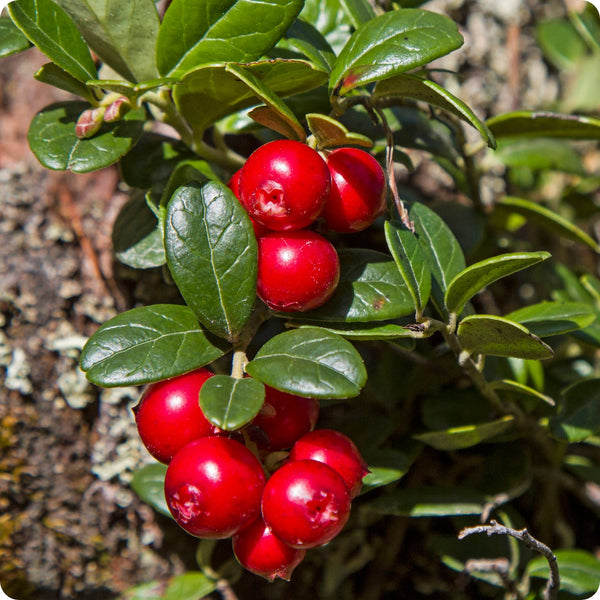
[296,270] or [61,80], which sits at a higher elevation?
[61,80]

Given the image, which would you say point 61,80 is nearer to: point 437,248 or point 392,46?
point 392,46

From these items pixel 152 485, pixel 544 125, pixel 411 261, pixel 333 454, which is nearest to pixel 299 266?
pixel 411 261

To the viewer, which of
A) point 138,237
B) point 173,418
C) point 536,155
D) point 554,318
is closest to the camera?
point 173,418

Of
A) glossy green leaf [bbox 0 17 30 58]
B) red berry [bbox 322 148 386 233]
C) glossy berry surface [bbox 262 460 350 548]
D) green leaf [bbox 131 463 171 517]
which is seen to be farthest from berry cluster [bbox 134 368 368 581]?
glossy green leaf [bbox 0 17 30 58]

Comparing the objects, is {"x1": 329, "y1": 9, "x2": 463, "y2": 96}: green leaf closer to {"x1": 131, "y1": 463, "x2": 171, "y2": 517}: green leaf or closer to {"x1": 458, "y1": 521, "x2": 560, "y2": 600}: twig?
{"x1": 458, "y1": 521, "x2": 560, "y2": 600}: twig

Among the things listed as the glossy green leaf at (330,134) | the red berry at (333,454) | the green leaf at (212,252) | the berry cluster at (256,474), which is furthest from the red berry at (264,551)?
the glossy green leaf at (330,134)

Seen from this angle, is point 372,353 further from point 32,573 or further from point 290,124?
point 32,573

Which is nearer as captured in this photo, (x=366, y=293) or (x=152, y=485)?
(x=366, y=293)
